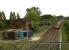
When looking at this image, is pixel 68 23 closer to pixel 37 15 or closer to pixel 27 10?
pixel 37 15

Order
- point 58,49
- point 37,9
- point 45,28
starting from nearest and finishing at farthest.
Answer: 1. point 58,49
2. point 37,9
3. point 45,28

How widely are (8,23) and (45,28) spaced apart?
3002mm

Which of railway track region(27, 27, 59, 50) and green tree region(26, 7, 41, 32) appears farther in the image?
green tree region(26, 7, 41, 32)

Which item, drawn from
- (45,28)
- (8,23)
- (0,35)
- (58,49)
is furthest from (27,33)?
(58,49)

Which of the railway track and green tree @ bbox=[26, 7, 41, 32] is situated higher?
Answer: green tree @ bbox=[26, 7, 41, 32]

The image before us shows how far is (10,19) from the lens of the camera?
7.07m

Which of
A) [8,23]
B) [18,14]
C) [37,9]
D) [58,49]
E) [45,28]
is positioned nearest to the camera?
[58,49]

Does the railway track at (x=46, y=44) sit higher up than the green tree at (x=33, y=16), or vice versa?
the green tree at (x=33, y=16)

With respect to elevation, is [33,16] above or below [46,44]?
above

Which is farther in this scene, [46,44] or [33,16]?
[33,16]

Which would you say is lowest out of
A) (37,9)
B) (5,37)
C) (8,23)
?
(5,37)

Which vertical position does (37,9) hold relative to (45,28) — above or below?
above

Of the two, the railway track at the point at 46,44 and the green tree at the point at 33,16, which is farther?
the green tree at the point at 33,16

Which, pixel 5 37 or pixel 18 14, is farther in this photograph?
pixel 5 37
